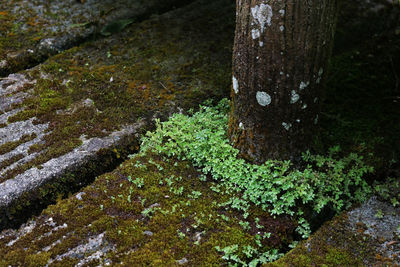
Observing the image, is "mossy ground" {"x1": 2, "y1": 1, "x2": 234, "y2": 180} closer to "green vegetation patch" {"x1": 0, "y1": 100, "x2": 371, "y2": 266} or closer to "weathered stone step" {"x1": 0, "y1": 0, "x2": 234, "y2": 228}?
"weathered stone step" {"x1": 0, "y1": 0, "x2": 234, "y2": 228}

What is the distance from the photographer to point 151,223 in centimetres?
258

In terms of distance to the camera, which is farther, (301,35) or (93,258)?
(301,35)

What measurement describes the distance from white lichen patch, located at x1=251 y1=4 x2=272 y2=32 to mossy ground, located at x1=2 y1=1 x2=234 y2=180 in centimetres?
131

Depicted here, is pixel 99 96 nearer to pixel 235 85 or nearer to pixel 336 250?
pixel 235 85

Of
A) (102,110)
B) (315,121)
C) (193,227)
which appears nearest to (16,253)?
(193,227)

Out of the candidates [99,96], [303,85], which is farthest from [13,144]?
[303,85]

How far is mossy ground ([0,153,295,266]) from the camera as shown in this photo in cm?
239

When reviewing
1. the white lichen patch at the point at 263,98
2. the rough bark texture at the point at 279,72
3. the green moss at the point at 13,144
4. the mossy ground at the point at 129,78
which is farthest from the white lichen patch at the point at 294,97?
the green moss at the point at 13,144

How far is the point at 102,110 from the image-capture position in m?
3.57

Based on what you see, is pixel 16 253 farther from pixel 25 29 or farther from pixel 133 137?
pixel 25 29

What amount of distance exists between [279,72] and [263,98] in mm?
224

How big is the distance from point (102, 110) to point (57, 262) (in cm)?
161

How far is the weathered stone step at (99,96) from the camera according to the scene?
296cm

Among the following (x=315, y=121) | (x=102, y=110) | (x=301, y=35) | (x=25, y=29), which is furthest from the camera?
(x=25, y=29)
